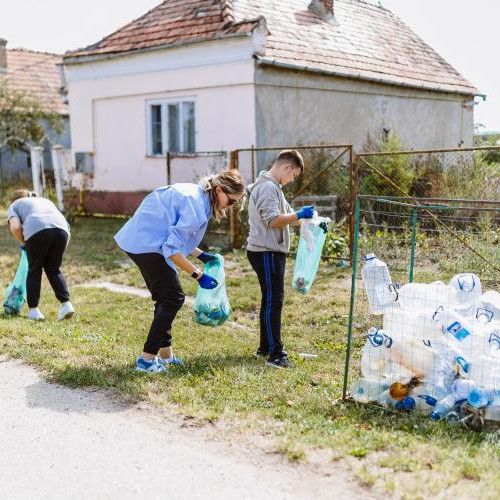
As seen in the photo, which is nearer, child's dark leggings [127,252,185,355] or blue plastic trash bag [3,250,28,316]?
child's dark leggings [127,252,185,355]

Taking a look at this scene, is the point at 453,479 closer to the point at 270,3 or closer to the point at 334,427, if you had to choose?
the point at 334,427

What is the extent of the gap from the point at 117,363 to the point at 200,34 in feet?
32.4

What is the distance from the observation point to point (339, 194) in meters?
12.4

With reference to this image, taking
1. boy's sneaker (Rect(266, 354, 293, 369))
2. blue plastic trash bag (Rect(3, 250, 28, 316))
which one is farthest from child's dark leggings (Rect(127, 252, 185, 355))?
blue plastic trash bag (Rect(3, 250, 28, 316))

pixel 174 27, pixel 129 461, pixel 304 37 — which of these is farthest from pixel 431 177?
pixel 129 461

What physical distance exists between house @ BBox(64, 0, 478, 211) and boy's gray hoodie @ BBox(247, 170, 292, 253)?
7.98 metres

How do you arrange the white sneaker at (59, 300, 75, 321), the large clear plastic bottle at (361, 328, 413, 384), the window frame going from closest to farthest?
the large clear plastic bottle at (361, 328, 413, 384) < the white sneaker at (59, 300, 75, 321) < the window frame

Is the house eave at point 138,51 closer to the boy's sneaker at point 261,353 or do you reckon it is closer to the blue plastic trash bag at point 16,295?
the blue plastic trash bag at point 16,295

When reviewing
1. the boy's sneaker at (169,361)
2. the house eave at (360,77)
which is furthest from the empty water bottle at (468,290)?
the house eave at (360,77)

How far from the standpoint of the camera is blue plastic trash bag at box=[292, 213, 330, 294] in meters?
5.71

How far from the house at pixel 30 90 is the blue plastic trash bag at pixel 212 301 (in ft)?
61.1

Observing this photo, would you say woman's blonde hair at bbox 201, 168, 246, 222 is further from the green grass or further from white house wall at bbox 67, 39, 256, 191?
white house wall at bbox 67, 39, 256, 191

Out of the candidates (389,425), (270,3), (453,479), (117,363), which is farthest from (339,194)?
(453,479)

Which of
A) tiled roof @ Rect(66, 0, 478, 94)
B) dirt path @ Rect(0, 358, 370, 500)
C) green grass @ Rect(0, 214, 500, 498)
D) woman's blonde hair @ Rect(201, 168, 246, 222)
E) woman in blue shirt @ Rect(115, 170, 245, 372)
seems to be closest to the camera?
dirt path @ Rect(0, 358, 370, 500)
